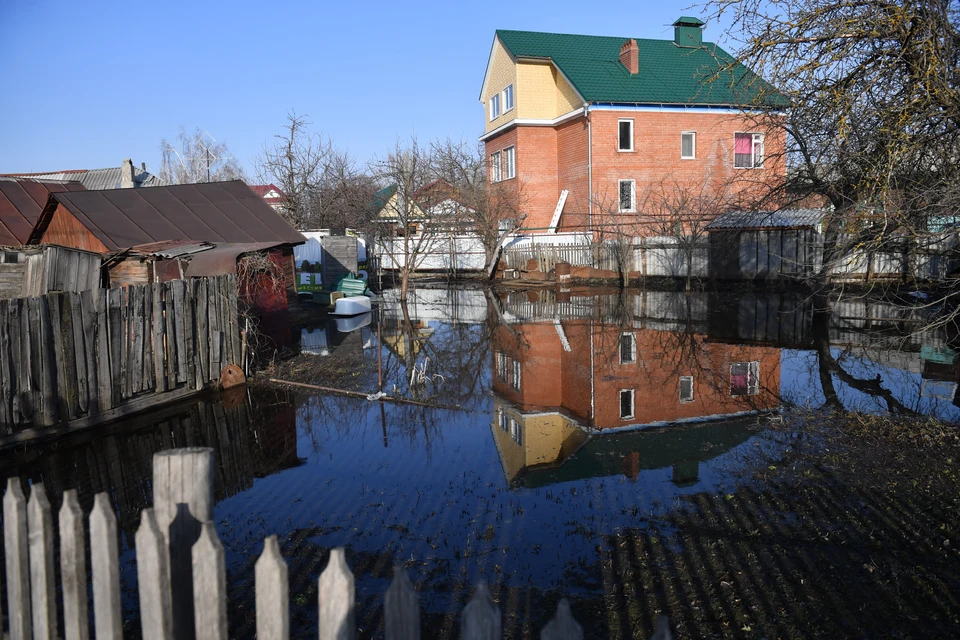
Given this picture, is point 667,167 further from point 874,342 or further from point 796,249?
point 874,342

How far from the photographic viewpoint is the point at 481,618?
178 cm

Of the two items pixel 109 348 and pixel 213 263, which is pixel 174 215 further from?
pixel 109 348

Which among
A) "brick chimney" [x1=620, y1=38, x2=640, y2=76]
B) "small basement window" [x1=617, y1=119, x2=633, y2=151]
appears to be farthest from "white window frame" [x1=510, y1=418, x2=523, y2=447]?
"brick chimney" [x1=620, y1=38, x2=640, y2=76]

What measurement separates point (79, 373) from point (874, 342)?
42.7 feet

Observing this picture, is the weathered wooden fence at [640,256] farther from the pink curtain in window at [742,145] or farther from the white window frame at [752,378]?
the white window frame at [752,378]

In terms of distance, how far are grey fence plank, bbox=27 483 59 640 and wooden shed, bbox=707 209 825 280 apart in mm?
22601

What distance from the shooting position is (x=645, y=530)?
542 cm

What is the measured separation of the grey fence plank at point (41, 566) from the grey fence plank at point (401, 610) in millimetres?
1246

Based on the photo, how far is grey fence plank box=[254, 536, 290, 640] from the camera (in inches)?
76.8

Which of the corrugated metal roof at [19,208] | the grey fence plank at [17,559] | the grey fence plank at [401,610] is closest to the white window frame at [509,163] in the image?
the corrugated metal roof at [19,208]

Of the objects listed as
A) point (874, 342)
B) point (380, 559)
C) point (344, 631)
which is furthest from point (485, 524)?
point (874, 342)

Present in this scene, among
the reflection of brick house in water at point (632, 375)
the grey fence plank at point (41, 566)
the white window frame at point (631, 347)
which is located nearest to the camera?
the grey fence plank at point (41, 566)

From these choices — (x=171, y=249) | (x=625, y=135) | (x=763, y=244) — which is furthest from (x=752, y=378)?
(x=625, y=135)

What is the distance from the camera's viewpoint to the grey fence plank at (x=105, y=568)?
85.8 inches
